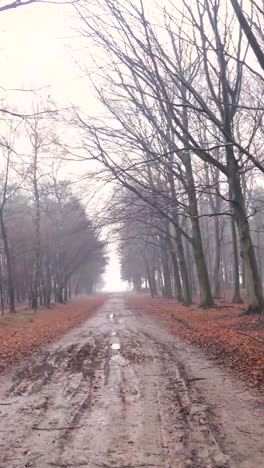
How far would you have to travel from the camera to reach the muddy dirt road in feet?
14.8

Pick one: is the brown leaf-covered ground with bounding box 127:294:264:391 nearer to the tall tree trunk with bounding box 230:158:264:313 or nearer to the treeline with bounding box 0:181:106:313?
the tall tree trunk with bounding box 230:158:264:313

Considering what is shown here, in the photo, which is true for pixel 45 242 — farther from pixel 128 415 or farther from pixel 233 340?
pixel 128 415

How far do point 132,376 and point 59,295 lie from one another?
3891 cm

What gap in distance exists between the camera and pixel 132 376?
26.6ft

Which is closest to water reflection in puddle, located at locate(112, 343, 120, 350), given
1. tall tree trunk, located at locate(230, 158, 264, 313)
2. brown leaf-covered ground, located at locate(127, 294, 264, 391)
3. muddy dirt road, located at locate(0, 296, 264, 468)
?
muddy dirt road, located at locate(0, 296, 264, 468)

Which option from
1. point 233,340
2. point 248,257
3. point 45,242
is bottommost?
point 233,340

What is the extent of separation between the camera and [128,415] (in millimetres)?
5832

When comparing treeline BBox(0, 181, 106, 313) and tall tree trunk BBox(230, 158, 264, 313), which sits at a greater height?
treeline BBox(0, 181, 106, 313)

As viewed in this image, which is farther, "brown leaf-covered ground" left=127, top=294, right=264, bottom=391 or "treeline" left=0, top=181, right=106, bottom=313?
"treeline" left=0, top=181, right=106, bottom=313

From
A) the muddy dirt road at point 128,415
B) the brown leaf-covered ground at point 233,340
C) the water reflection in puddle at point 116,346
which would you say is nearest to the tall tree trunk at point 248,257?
the brown leaf-covered ground at point 233,340

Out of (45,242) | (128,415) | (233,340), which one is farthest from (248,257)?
(45,242)

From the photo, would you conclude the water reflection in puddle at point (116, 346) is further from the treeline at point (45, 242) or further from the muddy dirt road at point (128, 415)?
the treeline at point (45, 242)

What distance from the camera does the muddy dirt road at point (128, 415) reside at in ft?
14.8

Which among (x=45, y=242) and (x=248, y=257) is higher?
(x=45, y=242)
